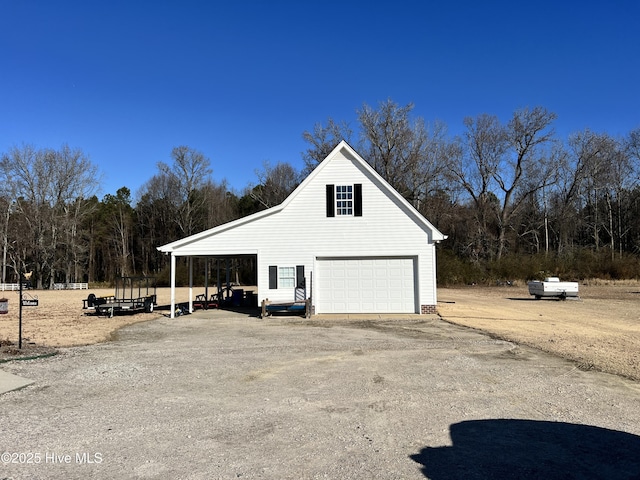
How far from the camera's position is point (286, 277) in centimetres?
1903

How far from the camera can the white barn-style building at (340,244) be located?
18641mm

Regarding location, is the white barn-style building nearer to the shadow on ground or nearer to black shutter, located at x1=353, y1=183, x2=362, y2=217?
black shutter, located at x1=353, y1=183, x2=362, y2=217

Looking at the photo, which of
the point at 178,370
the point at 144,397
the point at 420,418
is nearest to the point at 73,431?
the point at 144,397

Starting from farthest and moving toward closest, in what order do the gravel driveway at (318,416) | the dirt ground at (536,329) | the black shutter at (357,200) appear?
the black shutter at (357,200) → the dirt ground at (536,329) → the gravel driveway at (318,416)

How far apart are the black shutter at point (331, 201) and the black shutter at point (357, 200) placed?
845 millimetres

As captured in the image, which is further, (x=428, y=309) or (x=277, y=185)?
(x=277, y=185)

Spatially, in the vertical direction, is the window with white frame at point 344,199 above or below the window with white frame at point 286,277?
above

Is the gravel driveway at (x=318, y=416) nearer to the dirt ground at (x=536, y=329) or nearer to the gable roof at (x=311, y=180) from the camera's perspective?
the dirt ground at (x=536, y=329)

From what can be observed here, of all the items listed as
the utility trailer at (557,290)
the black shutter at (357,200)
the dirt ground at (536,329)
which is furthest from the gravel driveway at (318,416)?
the utility trailer at (557,290)

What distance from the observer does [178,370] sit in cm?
849

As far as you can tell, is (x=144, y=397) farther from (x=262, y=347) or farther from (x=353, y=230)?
(x=353, y=230)

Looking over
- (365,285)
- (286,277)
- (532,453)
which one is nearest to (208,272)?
(286,277)

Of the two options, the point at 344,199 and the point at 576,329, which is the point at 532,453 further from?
the point at 344,199

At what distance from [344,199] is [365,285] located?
147 inches
